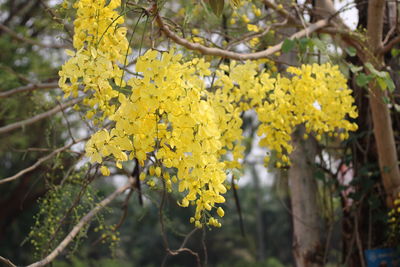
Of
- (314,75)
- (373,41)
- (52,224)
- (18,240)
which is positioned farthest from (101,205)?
(18,240)

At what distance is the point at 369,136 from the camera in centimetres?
255

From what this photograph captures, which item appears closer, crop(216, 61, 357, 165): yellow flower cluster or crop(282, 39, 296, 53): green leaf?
Answer: crop(216, 61, 357, 165): yellow flower cluster

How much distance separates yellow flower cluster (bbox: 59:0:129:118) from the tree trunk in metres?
1.41

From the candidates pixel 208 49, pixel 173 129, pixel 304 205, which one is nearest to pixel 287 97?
pixel 208 49

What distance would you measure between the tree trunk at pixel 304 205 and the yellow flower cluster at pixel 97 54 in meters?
1.41

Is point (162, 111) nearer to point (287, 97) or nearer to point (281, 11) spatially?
point (287, 97)

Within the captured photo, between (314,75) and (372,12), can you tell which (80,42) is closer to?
(314,75)

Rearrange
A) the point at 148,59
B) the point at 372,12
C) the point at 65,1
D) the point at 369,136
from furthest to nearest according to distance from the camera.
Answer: the point at 369,136
the point at 372,12
the point at 65,1
the point at 148,59

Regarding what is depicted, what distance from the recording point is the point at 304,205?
2.61 m

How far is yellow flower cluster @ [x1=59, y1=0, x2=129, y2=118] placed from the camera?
1201 mm

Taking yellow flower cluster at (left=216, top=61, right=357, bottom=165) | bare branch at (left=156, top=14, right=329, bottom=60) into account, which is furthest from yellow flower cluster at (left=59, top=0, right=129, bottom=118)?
yellow flower cluster at (left=216, top=61, right=357, bottom=165)

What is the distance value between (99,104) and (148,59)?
0.84 ft

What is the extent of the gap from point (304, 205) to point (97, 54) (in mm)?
1726

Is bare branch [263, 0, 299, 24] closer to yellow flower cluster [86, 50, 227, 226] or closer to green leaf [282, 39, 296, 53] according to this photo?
green leaf [282, 39, 296, 53]
